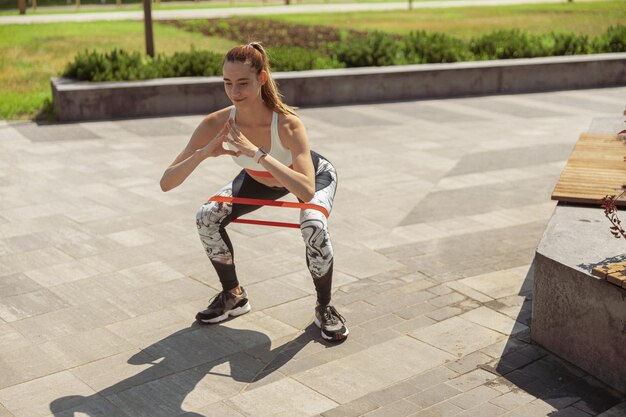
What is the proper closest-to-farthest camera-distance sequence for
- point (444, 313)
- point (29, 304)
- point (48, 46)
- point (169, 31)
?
1. point (444, 313)
2. point (29, 304)
3. point (48, 46)
4. point (169, 31)

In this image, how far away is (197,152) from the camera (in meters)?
5.55

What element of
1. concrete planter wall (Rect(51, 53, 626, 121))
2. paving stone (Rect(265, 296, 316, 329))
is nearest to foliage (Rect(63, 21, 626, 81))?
concrete planter wall (Rect(51, 53, 626, 121))

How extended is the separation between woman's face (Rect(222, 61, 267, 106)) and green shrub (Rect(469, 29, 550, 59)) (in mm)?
11891

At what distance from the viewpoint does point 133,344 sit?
589cm

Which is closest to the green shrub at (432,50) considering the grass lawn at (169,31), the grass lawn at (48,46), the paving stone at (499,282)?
the grass lawn at (48,46)

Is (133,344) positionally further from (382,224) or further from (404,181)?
(404,181)

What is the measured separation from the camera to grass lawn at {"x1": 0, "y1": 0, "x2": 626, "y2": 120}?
15.8 m

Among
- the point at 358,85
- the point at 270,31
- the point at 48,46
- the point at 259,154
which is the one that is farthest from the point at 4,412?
the point at 270,31

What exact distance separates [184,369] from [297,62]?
32.7 feet

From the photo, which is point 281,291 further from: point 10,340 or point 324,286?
point 10,340

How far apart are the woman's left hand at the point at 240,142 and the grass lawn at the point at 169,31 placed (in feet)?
27.8

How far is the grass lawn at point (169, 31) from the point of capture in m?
15.8

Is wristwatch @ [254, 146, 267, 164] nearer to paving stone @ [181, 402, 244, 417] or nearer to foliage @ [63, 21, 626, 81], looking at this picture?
paving stone @ [181, 402, 244, 417]

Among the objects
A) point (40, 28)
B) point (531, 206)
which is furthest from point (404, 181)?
point (40, 28)
